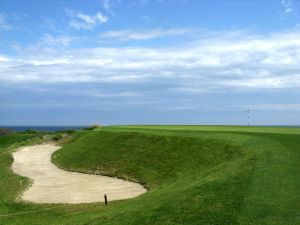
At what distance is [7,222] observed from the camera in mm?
23891

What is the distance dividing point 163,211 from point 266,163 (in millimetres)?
8124

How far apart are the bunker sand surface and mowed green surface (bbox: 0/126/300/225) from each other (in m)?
1.20

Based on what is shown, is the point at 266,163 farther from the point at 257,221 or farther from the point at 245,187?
the point at 257,221

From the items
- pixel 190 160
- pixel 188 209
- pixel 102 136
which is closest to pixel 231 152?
pixel 190 160

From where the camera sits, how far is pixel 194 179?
2631 centimetres

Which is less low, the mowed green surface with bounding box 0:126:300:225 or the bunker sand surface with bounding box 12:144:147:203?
the mowed green surface with bounding box 0:126:300:225

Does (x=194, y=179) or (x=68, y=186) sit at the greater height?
(x=194, y=179)

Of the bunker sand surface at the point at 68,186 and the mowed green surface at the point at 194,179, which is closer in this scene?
the mowed green surface at the point at 194,179

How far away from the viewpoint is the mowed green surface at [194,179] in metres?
18.2

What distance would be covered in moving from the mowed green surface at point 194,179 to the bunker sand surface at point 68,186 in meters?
1.20

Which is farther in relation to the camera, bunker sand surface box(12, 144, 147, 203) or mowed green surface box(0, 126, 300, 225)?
bunker sand surface box(12, 144, 147, 203)

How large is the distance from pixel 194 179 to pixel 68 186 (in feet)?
44.5

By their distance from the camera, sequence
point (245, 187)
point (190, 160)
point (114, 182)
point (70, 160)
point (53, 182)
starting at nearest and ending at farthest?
point (245, 187), point (190, 160), point (114, 182), point (53, 182), point (70, 160)

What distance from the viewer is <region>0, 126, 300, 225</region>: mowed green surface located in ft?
59.8
